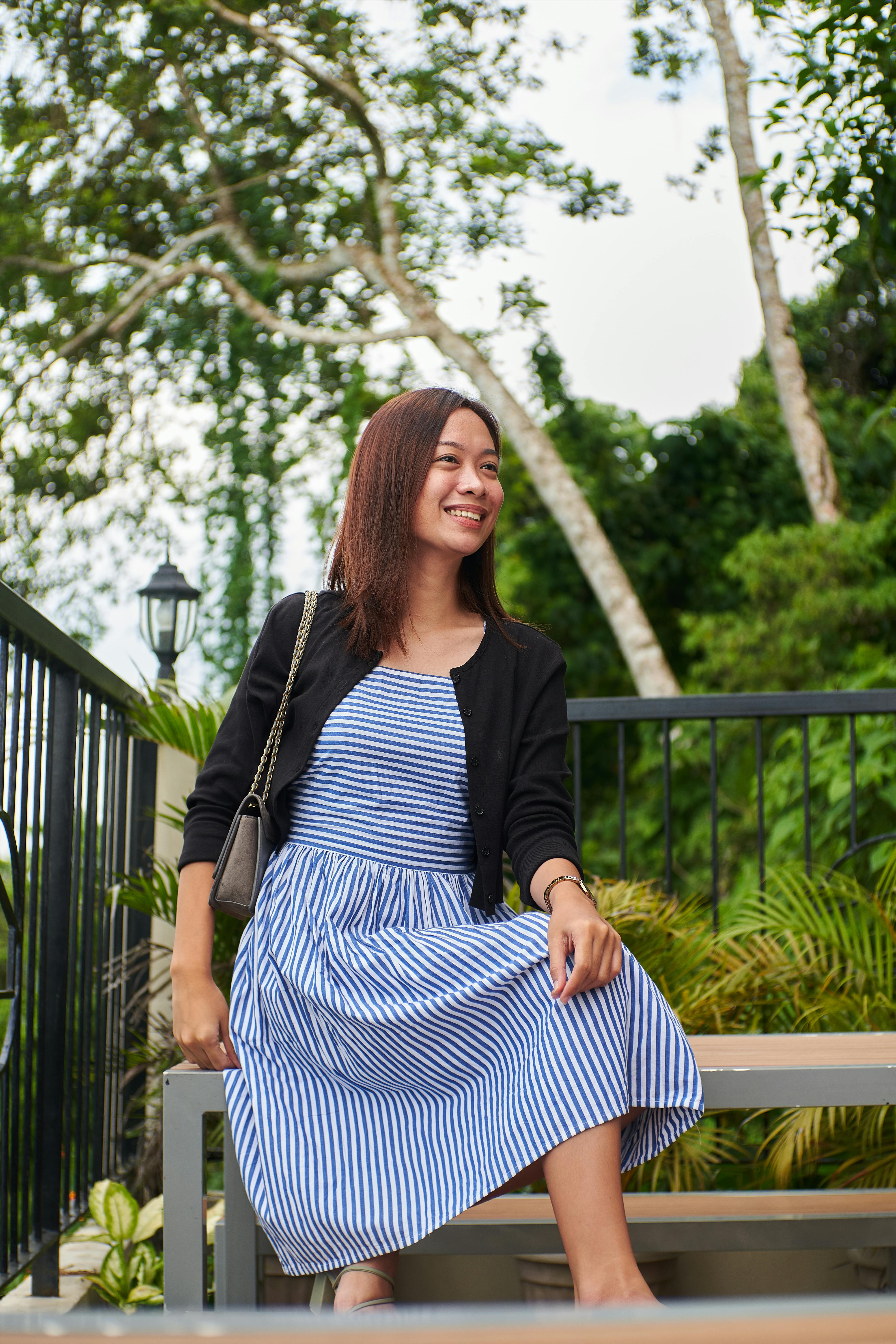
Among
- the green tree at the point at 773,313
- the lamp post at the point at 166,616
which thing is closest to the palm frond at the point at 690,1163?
the lamp post at the point at 166,616

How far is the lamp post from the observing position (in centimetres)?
390

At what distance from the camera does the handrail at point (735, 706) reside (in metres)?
2.71

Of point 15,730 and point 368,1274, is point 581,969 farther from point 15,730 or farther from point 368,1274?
point 15,730

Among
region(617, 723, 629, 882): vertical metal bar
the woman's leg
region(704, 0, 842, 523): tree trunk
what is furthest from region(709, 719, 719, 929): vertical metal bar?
region(704, 0, 842, 523): tree trunk

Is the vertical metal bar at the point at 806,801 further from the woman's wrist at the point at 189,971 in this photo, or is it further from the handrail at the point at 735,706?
the woman's wrist at the point at 189,971

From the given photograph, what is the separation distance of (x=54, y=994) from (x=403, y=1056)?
0.90 m

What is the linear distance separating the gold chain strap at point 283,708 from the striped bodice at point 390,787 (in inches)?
1.9

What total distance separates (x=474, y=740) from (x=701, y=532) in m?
7.81

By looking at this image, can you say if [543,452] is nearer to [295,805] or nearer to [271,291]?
[271,291]

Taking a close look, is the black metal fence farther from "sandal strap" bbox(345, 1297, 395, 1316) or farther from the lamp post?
the lamp post

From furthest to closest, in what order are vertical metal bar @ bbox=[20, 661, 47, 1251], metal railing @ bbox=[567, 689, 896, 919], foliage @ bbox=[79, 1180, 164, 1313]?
metal railing @ bbox=[567, 689, 896, 919] < foliage @ bbox=[79, 1180, 164, 1313] < vertical metal bar @ bbox=[20, 661, 47, 1251]

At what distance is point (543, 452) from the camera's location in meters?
7.54

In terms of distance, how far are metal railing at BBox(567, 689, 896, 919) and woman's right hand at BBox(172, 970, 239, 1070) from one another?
1.18m

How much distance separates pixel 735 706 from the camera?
277 cm
